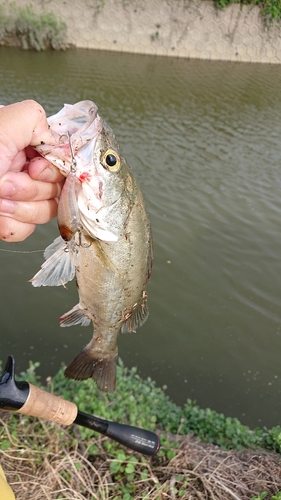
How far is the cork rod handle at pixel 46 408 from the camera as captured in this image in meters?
2.41

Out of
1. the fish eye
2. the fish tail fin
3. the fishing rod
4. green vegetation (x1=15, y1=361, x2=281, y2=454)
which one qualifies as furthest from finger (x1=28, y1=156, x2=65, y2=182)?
green vegetation (x1=15, y1=361, x2=281, y2=454)

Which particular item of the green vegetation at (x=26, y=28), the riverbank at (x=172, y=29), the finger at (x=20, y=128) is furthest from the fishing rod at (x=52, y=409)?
the riverbank at (x=172, y=29)

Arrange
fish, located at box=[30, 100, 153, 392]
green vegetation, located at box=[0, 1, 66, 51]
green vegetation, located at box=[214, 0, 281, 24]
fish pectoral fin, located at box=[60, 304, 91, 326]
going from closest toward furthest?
fish, located at box=[30, 100, 153, 392], fish pectoral fin, located at box=[60, 304, 91, 326], green vegetation, located at box=[0, 1, 66, 51], green vegetation, located at box=[214, 0, 281, 24]

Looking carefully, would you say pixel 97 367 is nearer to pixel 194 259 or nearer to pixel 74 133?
pixel 74 133

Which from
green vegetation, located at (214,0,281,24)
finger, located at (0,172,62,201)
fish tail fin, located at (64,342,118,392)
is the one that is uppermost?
green vegetation, located at (214,0,281,24)

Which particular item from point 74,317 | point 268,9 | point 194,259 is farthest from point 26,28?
point 74,317

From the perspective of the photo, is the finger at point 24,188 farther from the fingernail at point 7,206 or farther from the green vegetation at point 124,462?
the green vegetation at point 124,462

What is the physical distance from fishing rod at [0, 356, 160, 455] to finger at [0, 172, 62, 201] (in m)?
0.99

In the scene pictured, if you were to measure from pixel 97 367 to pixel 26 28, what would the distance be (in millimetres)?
22747

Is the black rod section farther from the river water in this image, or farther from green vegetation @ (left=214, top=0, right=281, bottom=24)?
green vegetation @ (left=214, top=0, right=281, bottom=24)

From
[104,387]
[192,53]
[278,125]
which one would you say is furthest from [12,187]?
[192,53]

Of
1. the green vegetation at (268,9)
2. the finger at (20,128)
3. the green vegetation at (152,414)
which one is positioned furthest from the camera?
the green vegetation at (268,9)

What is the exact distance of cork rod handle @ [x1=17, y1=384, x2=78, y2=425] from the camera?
2.41 m

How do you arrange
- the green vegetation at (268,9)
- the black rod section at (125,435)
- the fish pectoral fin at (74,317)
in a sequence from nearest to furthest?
the fish pectoral fin at (74,317)
the black rod section at (125,435)
the green vegetation at (268,9)
